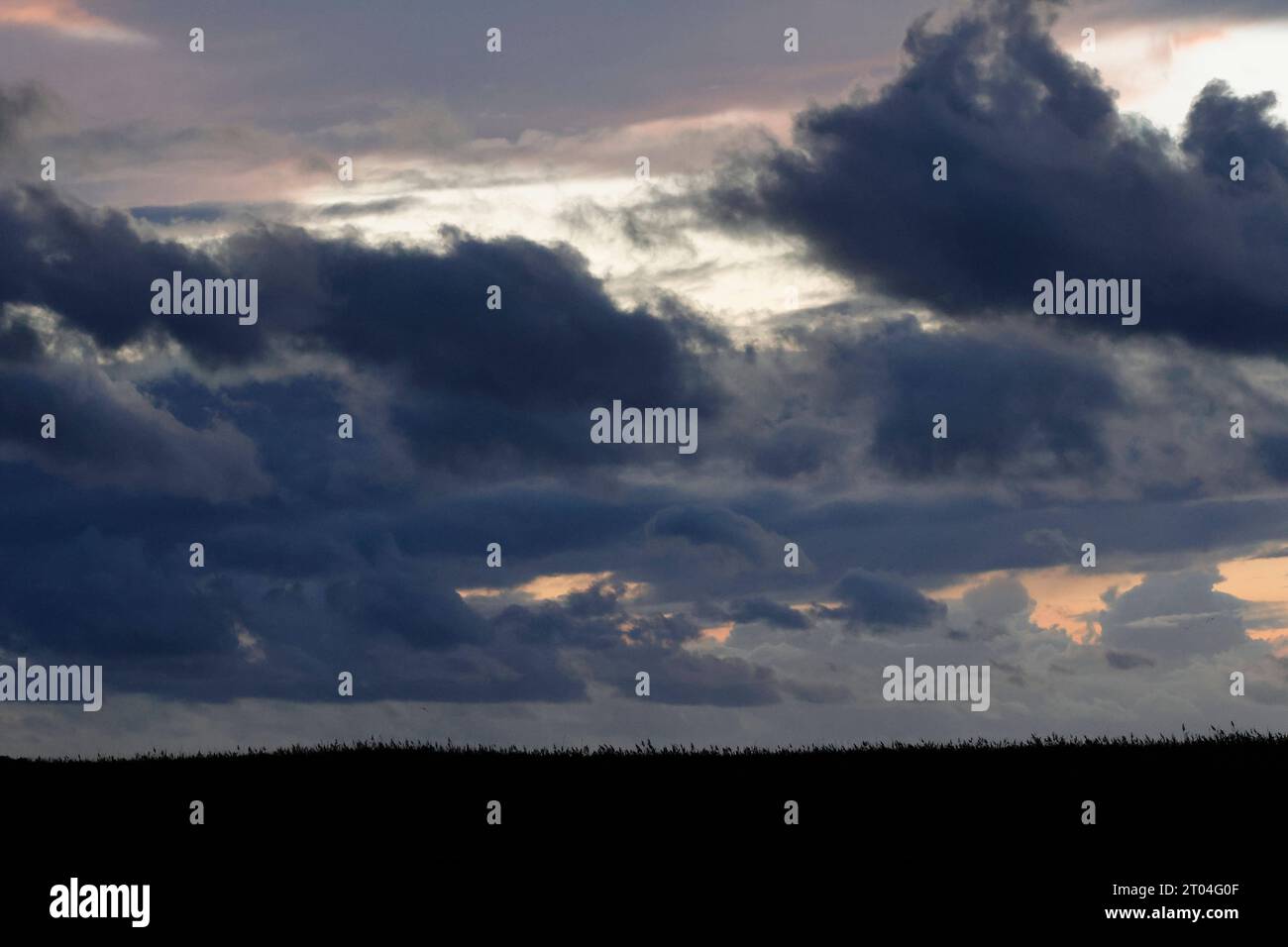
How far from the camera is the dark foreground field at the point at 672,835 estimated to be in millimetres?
24750

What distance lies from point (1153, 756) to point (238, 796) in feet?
69.4

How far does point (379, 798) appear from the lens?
101ft

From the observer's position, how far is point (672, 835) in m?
28.0

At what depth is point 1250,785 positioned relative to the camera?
94.7ft

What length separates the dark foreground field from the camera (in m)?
24.8

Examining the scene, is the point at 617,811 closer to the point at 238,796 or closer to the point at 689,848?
the point at 689,848

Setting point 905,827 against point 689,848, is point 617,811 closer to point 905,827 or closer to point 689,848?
point 689,848
